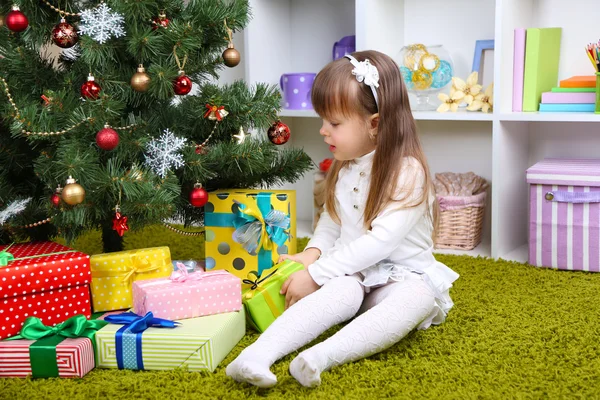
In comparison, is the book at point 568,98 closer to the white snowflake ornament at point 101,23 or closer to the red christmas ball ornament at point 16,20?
the white snowflake ornament at point 101,23

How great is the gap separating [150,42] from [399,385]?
0.77 meters

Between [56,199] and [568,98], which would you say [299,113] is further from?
[56,199]

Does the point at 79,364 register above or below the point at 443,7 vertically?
below

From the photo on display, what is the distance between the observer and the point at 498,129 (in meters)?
1.78

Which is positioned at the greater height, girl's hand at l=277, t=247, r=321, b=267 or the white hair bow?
the white hair bow

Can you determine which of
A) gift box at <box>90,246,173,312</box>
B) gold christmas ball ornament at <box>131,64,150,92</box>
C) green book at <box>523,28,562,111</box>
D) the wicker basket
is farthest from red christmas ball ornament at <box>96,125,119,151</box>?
green book at <box>523,28,562,111</box>

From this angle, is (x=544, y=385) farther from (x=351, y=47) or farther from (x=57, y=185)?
(x=351, y=47)

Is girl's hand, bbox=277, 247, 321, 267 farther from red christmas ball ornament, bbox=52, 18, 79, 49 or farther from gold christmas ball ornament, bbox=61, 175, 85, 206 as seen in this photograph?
red christmas ball ornament, bbox=52, 18, 79, 49

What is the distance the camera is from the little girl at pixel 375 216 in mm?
1238

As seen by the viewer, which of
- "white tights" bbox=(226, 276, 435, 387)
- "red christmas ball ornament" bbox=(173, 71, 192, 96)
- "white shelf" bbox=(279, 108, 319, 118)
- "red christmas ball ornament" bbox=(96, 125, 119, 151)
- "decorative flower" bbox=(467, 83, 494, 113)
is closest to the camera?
"white tights" bbox=(226, 276, 435, 387)

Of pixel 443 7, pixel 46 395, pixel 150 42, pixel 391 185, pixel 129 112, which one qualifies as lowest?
pixel 46 395

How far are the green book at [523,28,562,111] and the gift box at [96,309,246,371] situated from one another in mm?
1060

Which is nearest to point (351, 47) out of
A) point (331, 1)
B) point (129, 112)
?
point (331, 1)

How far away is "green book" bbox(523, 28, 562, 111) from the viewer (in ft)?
5.86
